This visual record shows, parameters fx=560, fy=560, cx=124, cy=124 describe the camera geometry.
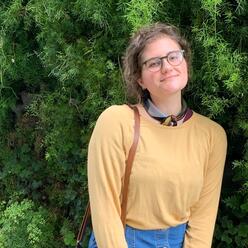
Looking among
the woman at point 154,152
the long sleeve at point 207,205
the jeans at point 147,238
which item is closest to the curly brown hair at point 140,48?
the woman at point 154,152

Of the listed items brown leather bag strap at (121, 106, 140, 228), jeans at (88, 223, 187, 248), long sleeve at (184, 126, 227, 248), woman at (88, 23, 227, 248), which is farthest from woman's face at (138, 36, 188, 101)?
jeans at (88, 223, 187, 248)

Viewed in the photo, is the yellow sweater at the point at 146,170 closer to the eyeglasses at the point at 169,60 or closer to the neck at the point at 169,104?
the neck at the point at 169,104

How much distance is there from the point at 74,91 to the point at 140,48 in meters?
1.07

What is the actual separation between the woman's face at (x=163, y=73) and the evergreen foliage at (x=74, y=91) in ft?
0.56

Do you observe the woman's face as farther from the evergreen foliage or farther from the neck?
the evergreen foliage

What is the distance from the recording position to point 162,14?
279 centimetres

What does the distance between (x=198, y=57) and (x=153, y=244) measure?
93 centimetres

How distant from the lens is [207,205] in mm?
2709

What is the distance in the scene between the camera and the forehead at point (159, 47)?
8.09 feet

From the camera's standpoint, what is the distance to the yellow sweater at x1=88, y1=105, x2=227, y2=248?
8.04ft

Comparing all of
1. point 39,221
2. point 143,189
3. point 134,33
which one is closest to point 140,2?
point 134,33

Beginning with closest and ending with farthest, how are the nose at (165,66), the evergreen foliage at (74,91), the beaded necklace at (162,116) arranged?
1. the nose at (165,66)
2. the beaded necklace at (162,116)
3. the evergreen foliage at (74,91)

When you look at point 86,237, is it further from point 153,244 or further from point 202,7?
point 202,7

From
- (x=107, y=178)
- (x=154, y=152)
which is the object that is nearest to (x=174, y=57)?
(x=154, y=152)
